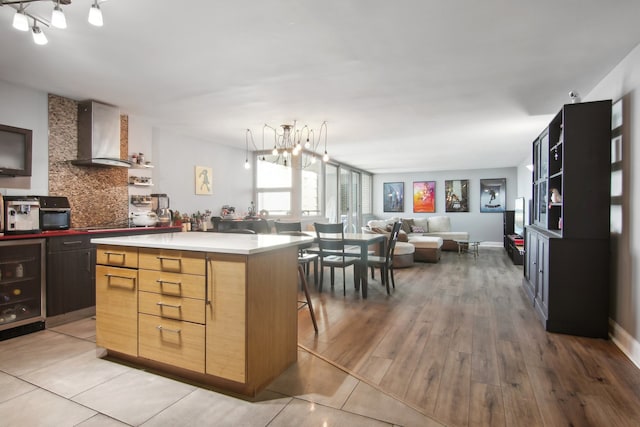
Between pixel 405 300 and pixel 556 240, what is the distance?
1754 mm

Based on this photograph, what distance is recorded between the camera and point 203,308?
211 centimetres

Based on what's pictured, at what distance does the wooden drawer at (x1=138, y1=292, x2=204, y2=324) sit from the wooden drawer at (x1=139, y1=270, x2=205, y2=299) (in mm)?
33

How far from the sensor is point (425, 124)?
16.6 feet

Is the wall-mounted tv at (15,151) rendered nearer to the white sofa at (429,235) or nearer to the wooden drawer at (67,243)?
the wooden drawer at (67,243)

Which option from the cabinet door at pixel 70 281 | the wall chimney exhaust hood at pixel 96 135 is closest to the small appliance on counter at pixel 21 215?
the cabinet door at pixel 70 281

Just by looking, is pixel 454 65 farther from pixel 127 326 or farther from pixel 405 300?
pixel 127 326

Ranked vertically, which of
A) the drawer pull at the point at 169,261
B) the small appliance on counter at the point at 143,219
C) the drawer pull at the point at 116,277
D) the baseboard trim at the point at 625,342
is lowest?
the baseboard trim at the point at 625,342

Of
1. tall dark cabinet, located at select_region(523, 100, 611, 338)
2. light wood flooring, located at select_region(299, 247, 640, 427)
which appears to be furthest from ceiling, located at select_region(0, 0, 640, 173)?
light wood flooring, located at select_region(299, 247, 640, 427)

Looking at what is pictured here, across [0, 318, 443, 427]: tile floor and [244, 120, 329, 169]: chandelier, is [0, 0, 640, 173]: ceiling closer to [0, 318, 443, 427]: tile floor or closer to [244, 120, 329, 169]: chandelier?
[244, 120, 329, 169]: chandelier

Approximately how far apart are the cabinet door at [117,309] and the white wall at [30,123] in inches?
72.7

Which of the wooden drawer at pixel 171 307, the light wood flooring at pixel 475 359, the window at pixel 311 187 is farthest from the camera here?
the window at pixel 311 187

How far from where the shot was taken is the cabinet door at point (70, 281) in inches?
130

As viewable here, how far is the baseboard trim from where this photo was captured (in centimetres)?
250

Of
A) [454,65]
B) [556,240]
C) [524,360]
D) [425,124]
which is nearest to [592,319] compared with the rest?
[556,240]
